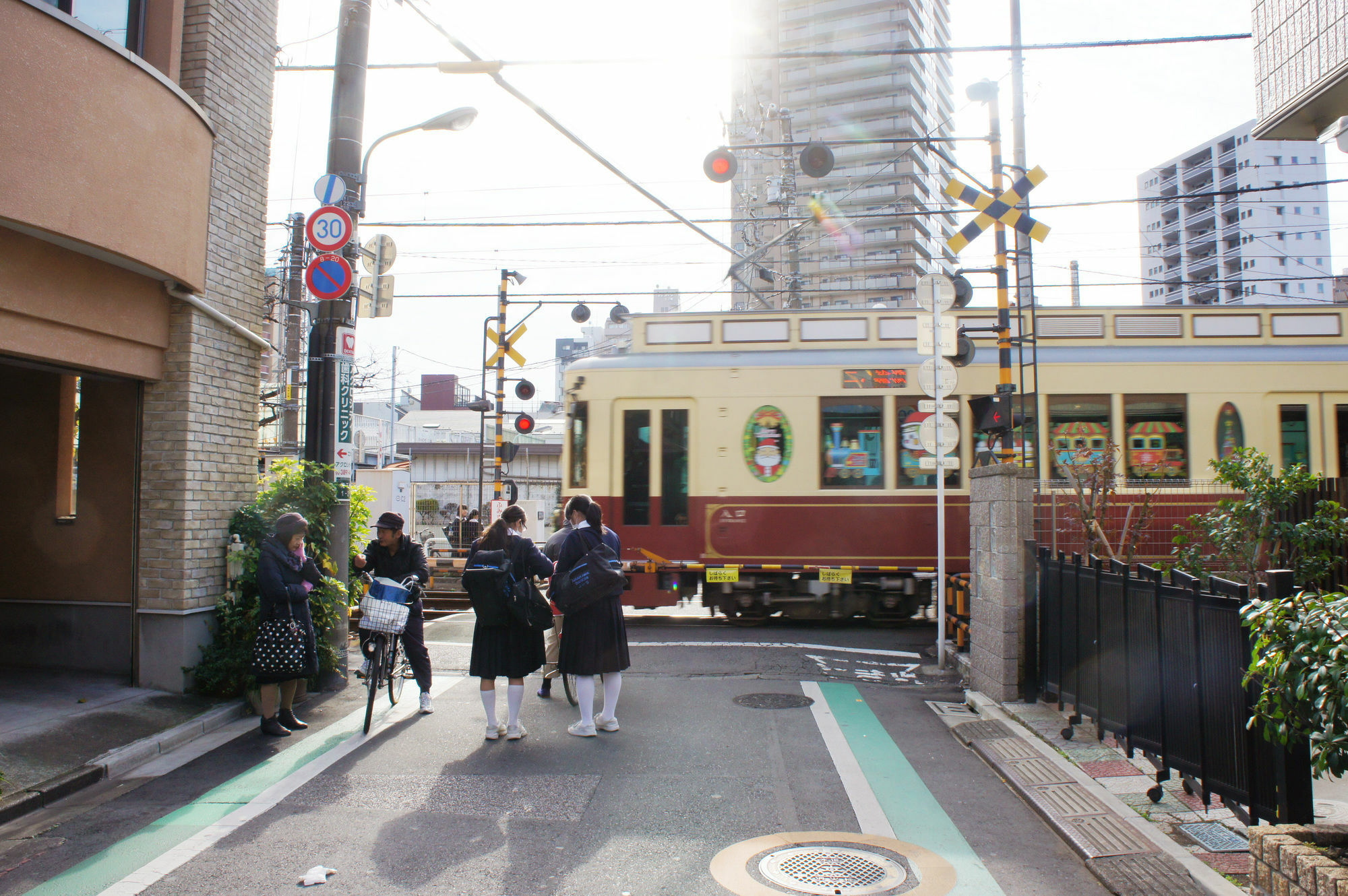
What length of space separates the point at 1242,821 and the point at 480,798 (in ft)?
13.1

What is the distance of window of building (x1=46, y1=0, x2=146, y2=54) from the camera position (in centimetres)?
642

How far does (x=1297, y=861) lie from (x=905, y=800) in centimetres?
219

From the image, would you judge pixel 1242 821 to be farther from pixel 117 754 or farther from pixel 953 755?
pixel 117 754

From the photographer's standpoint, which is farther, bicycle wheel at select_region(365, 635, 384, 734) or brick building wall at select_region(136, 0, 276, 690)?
brick building wall at select_region(136, 0, 276, 690)

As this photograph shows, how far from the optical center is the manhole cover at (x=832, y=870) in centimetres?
391

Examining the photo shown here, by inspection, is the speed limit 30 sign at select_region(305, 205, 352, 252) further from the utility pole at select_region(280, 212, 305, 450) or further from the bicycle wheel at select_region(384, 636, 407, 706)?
the utility pole at select_region(280, 212, 305, 450)

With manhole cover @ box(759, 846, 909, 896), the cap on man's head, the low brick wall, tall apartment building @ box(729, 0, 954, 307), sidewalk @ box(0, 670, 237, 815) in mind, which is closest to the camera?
the low brick wall

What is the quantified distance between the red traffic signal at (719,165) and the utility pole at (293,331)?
8.60 m

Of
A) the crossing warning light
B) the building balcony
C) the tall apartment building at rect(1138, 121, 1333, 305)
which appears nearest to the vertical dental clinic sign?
the building balcony

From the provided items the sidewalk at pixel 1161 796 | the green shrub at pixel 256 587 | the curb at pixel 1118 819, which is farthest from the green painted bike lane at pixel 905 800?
the green shrub at pixel 256 587

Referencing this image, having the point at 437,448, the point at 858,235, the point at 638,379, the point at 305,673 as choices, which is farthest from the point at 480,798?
the point at 858,235

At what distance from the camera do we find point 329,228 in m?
7.94

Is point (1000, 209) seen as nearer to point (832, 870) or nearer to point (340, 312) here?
point (340, 312)

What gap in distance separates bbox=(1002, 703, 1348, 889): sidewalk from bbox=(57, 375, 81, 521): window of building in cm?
861
